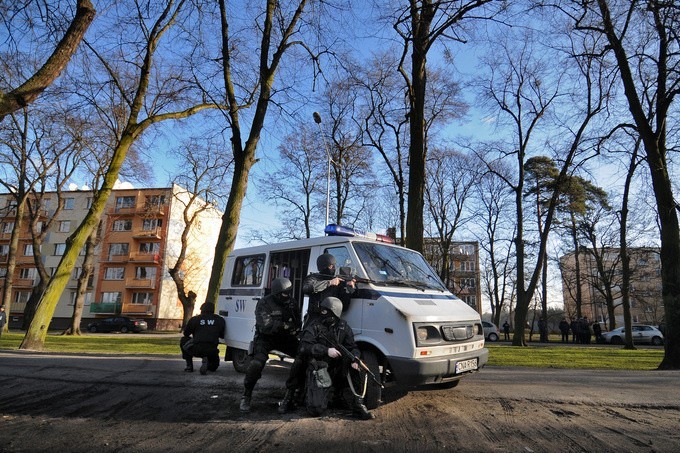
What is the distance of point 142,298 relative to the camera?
162ft

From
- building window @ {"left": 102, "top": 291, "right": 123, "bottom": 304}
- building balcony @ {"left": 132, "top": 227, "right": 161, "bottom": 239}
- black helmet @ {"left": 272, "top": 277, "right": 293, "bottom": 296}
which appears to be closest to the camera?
black helmet @ {"left": 272, "top": 277, "right": 293, "bottom": 296}

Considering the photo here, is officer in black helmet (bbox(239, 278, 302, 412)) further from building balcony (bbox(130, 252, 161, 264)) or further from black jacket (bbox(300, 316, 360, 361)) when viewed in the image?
building balcony (bbox(130, 252, 161, 264))

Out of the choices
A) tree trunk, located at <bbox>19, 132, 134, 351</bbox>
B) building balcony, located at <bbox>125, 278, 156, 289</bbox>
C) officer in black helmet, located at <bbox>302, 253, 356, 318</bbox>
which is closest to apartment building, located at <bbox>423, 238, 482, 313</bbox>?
tree trunk, located at <bbox>19, 132, 134, 351</bbox>

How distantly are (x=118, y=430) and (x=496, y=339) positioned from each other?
3445cm

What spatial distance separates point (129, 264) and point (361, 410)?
5181 centimetres

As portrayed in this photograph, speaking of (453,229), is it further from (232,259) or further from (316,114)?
(232,259)

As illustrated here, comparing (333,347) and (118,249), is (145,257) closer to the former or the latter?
(118,249)

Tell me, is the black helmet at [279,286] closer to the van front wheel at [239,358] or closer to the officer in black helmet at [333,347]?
the officer in black helmet at [333,347]

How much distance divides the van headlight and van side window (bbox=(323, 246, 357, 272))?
129 centimetres

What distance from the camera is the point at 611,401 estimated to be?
5727 mm

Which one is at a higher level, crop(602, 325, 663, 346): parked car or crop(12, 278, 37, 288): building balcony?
crop(12, 278, 37, 288): building balcony

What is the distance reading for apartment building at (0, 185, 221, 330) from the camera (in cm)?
4812

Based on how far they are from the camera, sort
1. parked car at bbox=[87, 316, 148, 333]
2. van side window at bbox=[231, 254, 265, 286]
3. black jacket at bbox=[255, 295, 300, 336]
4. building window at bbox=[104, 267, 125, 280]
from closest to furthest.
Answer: black jacket at bbox=[255, 295, 300, 336], van side window at bbox=[231, 254, 265, 286], parked car at bbox=[87, 316, 148, 333], building window at bbox=[104, 267, 125, 280]

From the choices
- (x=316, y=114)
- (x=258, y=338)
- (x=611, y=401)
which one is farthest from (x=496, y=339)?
(x=258, y=338)
